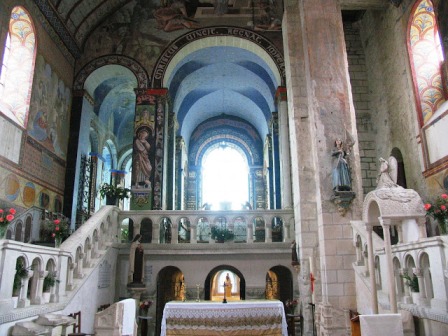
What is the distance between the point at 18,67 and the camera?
11750 millimetres

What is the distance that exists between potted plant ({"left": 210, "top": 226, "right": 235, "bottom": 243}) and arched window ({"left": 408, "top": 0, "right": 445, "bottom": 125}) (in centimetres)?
567

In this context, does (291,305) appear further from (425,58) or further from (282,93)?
(282,93)

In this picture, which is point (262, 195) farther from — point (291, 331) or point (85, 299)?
point (85, 299)

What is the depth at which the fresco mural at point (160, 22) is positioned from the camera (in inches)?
603

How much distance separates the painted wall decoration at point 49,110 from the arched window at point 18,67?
0.91 feet

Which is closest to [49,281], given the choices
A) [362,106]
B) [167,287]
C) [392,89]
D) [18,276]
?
[18,276]

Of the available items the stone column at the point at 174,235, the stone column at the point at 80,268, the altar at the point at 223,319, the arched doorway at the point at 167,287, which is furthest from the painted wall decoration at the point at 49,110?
the altar at the point at 223,319

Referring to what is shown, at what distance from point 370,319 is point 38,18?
12.1 meters

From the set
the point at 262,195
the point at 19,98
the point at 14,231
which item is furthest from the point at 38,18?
the point at 262,195

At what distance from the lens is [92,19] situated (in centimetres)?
1510

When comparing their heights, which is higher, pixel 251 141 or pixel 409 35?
pixel 251 141

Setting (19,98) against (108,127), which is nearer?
(19,98)

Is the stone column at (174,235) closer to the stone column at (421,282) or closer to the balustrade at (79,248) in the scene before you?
the balustrade at (79,248)

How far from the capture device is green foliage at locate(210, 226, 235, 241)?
11.0m
